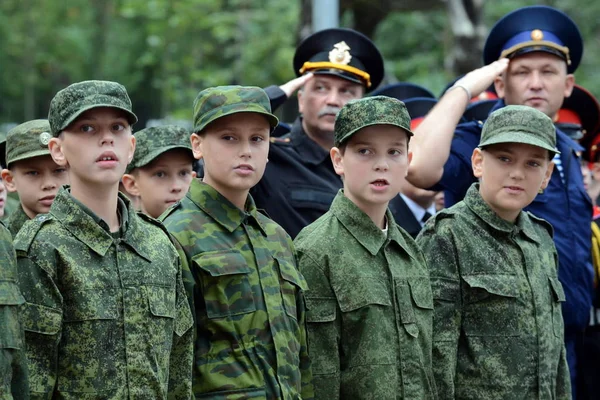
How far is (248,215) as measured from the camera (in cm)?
403

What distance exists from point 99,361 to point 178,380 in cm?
34

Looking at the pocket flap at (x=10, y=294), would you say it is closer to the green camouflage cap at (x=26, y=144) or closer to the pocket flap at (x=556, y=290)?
the green camouflage cap at (x=26, y=144)

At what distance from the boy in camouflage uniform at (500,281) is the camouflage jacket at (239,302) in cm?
84

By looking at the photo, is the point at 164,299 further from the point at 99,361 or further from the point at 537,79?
the point at 537,79

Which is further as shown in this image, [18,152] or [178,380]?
[18,152]

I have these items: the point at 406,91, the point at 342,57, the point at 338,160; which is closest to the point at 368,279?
the point at 338,160

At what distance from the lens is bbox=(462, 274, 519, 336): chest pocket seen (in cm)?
455

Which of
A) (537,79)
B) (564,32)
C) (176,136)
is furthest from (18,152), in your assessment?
(564,32)

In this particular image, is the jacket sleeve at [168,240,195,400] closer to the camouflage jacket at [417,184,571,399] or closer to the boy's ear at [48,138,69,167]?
the boy's ear at [48,138,69,167]

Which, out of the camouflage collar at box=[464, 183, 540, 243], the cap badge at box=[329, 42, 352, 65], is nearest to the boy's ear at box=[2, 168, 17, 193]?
the cap badge at box=[329, 42, 352, 65]

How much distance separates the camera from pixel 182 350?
3693mm

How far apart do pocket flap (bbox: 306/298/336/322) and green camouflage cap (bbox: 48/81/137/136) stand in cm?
113

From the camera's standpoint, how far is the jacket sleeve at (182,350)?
3.65 metres

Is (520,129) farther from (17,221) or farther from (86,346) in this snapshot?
(17,221)
